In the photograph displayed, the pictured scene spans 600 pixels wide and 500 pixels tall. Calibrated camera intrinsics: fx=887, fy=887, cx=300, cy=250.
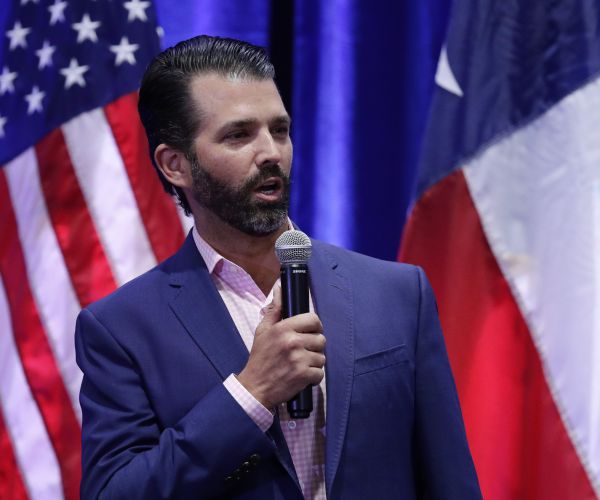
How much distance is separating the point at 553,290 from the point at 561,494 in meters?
0.53

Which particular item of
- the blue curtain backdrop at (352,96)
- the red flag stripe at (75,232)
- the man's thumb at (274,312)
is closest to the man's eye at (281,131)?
the man's thumb at (274,312)

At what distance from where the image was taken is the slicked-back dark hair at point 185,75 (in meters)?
1.72

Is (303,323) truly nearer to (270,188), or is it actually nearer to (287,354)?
(287,354)

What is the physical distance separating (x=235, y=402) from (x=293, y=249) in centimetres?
26

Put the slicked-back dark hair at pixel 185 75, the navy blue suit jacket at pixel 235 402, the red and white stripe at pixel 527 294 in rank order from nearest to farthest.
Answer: the navy blue suit jacket at pixel 235 402 < the slicked-back dark hair at pixel 185 75 < the red and white stripe at pixel 527 294

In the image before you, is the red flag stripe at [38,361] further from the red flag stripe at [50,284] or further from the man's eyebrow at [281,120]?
the man's eyebrow at [281,120]

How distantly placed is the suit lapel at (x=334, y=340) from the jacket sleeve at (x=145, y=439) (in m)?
0.11

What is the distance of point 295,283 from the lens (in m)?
1.34

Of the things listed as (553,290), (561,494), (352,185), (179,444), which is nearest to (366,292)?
(179,444)

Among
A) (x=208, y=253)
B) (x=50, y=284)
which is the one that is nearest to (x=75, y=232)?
(x=50, y=284)

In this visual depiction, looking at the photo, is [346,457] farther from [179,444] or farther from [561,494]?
[561,494]

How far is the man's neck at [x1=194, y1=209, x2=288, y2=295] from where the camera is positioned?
1.68 m

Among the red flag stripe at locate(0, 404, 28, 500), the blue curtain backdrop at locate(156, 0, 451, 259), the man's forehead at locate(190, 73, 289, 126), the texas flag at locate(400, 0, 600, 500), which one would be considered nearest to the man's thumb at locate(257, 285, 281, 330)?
the man's forehead at locate(190, 73, 289, 126)

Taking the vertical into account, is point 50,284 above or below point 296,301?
above
